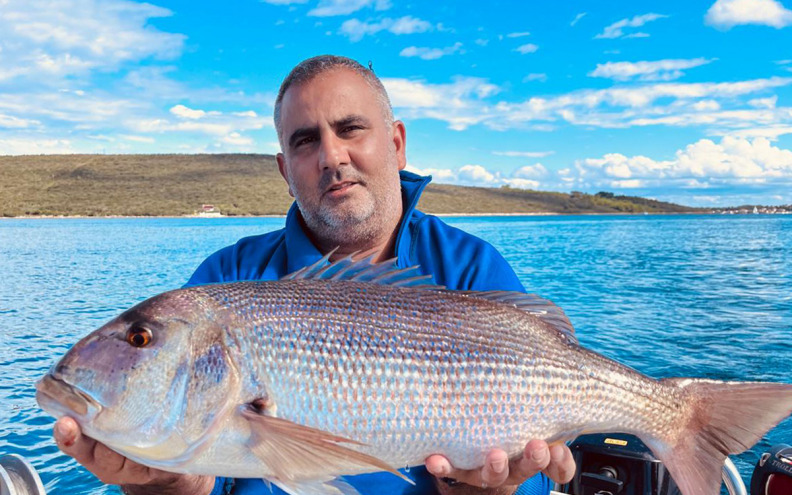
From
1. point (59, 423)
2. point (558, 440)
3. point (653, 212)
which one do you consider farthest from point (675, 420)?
point (653, 212)

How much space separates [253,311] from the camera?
2.39 meters

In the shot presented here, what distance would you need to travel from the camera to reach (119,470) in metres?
2.37

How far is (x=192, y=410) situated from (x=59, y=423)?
1.55ft

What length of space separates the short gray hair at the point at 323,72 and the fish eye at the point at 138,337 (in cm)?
172

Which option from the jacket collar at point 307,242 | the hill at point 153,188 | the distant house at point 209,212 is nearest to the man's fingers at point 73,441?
the jacket collar at point 307,242

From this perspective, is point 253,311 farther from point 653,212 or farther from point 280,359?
point 653,212

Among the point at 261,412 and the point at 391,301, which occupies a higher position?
the point at 391,301

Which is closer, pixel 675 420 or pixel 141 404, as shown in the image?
pixel 141 404

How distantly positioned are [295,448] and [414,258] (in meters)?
1.62

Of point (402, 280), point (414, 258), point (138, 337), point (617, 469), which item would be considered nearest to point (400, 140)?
point (414, 258)

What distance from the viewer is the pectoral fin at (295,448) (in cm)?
213

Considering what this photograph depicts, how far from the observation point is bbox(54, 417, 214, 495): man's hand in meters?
2.13

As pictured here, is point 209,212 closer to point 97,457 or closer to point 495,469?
point 97,457

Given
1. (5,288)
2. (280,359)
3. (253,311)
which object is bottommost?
(5,288)
